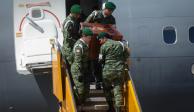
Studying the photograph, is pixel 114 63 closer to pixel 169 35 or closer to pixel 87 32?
pixel 87 32

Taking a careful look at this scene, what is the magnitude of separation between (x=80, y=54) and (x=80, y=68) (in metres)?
0.25

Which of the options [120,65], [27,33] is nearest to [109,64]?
[120,65]

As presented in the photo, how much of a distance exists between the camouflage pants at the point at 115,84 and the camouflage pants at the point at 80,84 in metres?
0.35

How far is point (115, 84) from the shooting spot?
10156 millimetres

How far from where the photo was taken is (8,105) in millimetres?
12742

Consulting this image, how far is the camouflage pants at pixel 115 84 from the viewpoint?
10.1 m

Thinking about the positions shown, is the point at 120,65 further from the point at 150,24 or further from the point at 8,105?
the point at 8,105

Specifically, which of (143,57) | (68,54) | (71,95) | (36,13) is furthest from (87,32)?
(143,57)

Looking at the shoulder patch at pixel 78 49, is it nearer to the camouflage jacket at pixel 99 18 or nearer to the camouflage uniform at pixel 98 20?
the camouflage uniform at pixel 98 20

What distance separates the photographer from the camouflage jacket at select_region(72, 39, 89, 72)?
10008 millimetres

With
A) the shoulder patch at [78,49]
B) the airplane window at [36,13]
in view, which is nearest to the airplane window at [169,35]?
the airplane window at [36,13]

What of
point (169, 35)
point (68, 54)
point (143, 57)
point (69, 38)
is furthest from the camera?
point (169, 35)

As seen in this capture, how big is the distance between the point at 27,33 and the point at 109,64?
241 centimetres

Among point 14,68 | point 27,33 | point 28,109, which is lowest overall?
point 28,109
